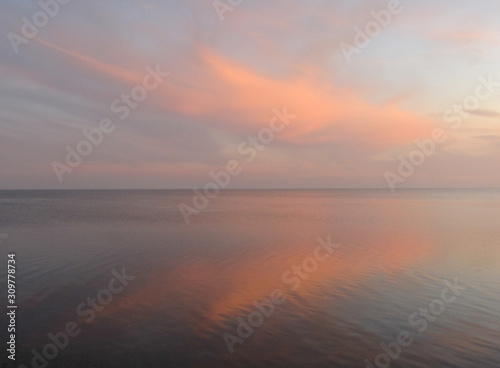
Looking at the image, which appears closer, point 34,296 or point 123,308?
point 123,308

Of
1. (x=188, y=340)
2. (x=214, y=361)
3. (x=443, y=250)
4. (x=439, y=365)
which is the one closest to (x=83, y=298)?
(x=188, y=340)

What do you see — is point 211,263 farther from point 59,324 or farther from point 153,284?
point 59,324

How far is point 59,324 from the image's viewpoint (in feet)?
47.6

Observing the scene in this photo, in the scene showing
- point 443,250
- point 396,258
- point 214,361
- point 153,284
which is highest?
point 443,250

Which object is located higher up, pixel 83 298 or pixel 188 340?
pixel 83 298

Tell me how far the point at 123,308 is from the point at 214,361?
6.55 metres

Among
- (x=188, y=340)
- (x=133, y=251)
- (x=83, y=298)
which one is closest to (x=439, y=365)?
(x=188, y=340)

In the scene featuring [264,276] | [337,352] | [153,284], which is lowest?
[337,352]

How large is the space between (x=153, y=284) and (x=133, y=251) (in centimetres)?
1145

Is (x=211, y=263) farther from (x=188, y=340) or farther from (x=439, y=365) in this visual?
(x=439, y=365)

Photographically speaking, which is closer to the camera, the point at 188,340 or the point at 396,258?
the point at 188,340

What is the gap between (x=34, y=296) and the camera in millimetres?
17984

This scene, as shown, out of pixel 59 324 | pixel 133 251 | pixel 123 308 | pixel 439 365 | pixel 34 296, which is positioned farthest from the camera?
pixel 133 251

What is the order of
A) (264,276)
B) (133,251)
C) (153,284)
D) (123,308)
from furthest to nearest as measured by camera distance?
1. (133,251)
2. (264,276)
3. (153,284)
4. (123,308)
